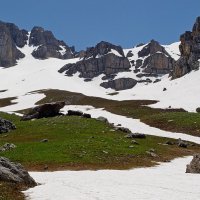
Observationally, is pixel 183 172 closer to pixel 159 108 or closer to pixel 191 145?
pixel 191 145

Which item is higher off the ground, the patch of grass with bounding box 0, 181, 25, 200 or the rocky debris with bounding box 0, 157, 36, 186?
the rocky debris with bounding box 0, 157, 36, 186

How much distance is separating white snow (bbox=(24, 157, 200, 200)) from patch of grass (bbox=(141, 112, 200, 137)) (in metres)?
36.5

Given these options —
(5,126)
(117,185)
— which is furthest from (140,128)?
(117,185)

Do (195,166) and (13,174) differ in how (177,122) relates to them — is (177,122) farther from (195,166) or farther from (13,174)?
(13,174)

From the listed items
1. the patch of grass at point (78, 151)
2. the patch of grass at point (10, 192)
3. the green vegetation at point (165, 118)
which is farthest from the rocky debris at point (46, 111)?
the patch of grass at point (10, 192)

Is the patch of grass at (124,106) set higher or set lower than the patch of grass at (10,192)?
higher

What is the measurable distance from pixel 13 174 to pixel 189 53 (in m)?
168

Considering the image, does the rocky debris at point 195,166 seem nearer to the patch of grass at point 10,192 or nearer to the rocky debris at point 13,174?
the rocky debris at point 13,174

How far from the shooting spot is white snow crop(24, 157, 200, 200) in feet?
76.0

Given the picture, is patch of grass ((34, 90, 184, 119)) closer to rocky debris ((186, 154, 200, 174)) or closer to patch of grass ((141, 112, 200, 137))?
patch of grass ((141, 112, 200, 137))

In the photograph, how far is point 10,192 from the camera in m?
23.9

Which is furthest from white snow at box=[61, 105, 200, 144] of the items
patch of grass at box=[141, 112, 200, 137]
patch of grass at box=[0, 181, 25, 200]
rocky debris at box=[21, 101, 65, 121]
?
patch of grass at box=[0, 181, 25, 200]

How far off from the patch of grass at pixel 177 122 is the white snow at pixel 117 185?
36.5 m

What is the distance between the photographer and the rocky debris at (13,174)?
2621 cm
